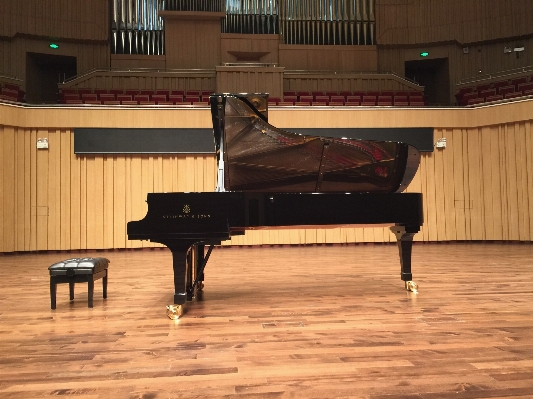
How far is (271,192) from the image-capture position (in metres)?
2.60

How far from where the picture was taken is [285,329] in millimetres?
2096

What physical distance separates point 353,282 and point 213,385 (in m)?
2.18

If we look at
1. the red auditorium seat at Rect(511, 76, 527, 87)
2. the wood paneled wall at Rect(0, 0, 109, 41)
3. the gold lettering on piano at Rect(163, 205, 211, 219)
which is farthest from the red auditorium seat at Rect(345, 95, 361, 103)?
the gold lettering on piano at Rect(163, 205, 211, 219)

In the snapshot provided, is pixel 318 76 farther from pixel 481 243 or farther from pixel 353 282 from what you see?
pixel 353 282

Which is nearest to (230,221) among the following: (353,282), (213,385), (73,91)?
(213,385)

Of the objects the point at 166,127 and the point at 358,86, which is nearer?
the point at 166,127

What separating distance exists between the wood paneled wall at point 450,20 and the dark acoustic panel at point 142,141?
469cm

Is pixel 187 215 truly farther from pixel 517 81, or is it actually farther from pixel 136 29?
pixel 136 29

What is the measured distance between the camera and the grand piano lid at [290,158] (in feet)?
8.37

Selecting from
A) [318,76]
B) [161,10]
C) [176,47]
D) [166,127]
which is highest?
[161,10]

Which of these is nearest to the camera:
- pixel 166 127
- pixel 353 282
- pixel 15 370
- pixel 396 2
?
pixel 15 370

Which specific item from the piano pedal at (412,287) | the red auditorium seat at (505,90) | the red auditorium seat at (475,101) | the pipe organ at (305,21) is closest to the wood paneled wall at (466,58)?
the pipe organ at (305,21)

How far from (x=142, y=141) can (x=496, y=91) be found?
5.95 m

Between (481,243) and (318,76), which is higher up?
(318,76)
